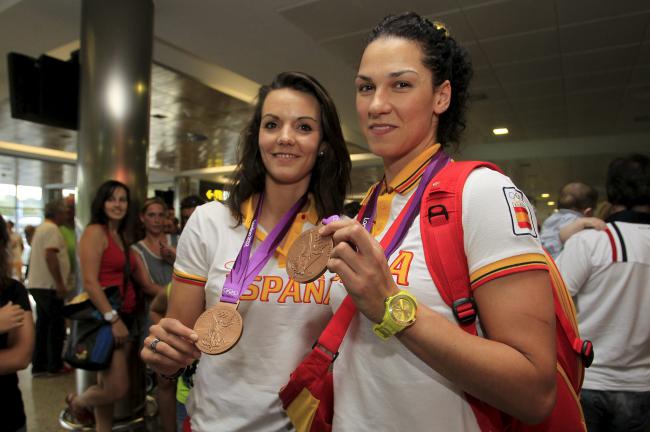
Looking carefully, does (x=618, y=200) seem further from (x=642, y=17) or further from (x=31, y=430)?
(x=31, y=430)

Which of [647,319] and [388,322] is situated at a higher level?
[388,322]

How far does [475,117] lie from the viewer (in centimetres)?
741

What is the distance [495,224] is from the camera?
78 cm

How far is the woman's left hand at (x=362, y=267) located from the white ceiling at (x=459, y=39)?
138 inches

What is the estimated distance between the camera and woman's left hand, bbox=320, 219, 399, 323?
763mm

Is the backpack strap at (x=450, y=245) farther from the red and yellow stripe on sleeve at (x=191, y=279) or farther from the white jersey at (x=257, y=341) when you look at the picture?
the red and yellow stripe on sleeve at (x=191, y=279)

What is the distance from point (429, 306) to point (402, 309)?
0.11 meters

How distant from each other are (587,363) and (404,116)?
620 mm

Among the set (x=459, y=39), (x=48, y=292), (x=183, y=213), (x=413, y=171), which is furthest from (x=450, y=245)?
(x=48, y=292)

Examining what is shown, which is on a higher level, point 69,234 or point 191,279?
point 191,279

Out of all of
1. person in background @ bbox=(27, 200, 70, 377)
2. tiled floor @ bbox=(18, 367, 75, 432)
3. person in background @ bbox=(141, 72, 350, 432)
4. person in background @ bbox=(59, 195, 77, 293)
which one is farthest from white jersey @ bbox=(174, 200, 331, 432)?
person in background @ bbox=(59, 195, 77, 293)

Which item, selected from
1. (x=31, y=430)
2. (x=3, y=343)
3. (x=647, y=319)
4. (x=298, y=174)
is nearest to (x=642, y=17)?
(x=647, y=319)

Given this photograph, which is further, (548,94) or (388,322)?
(548,94)

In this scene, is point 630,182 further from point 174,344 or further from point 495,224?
point 174,344
